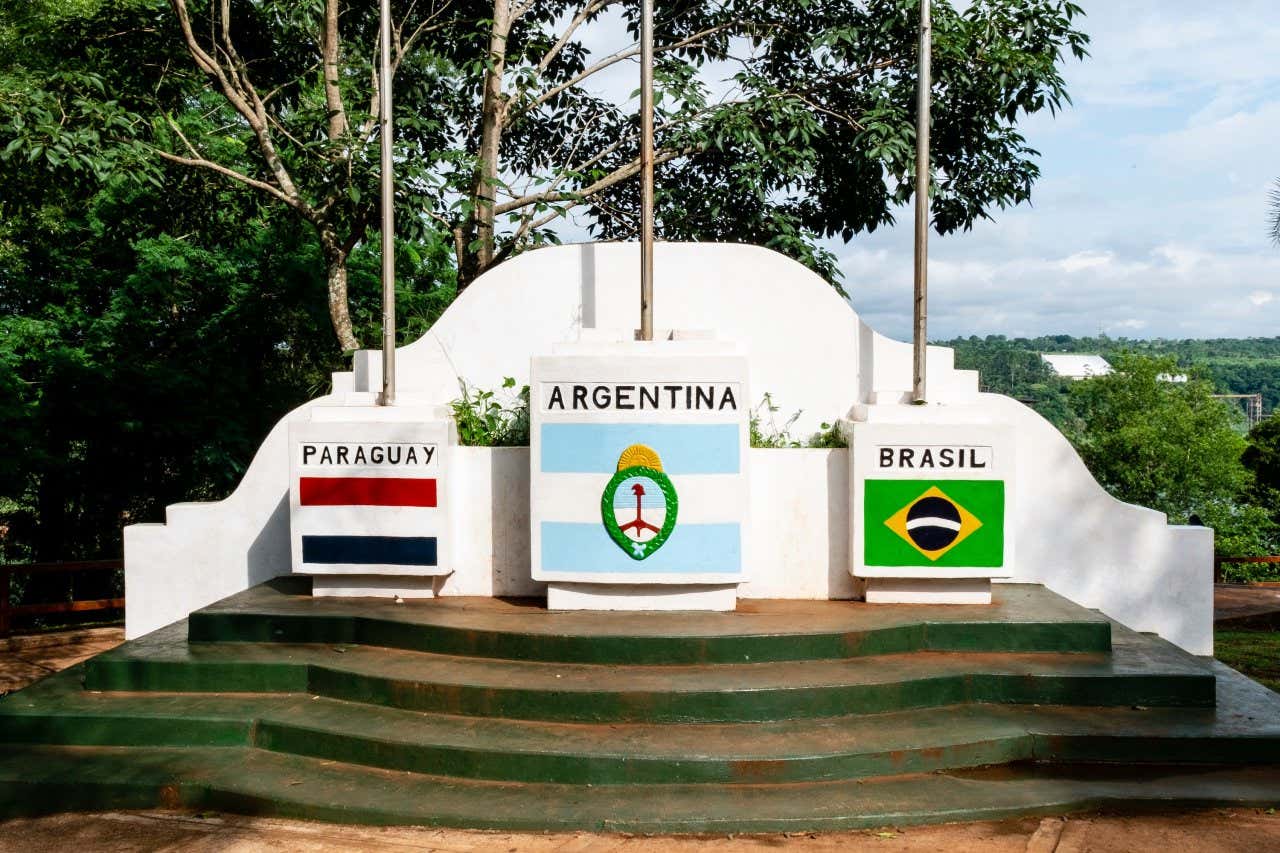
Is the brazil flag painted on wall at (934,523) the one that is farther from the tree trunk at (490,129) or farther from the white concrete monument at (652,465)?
the tree trunk at (490,129)

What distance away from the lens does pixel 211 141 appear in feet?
49.6

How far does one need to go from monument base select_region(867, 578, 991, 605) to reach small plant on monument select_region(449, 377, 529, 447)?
2506mm

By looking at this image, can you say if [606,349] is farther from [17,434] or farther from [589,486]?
[17,434]

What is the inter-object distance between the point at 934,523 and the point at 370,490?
3.56 meters

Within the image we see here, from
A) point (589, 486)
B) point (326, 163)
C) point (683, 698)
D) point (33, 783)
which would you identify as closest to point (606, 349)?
point (589, 486)

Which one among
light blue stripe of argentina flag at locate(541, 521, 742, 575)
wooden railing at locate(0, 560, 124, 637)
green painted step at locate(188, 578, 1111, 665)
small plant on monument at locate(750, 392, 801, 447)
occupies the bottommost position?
wooden railing at locate(0, 560, 124, 637)

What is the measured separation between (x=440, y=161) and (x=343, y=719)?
23.3 ft

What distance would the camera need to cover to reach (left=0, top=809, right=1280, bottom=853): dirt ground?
4629mm

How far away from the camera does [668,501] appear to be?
6543 millimetres

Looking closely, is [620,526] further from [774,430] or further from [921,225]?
[921,225]

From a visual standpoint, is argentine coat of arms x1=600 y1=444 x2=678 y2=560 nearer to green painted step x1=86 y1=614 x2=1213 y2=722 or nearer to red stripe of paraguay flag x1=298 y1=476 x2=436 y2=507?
green painted step x1=86 y1=614 x2=1213 y2=722

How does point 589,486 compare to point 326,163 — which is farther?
point 326,163

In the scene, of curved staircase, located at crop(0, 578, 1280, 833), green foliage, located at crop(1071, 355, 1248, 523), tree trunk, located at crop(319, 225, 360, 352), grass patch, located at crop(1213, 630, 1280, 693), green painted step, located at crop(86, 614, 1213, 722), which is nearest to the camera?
curved staircase, located at crop(0, 578, 1280, 833)

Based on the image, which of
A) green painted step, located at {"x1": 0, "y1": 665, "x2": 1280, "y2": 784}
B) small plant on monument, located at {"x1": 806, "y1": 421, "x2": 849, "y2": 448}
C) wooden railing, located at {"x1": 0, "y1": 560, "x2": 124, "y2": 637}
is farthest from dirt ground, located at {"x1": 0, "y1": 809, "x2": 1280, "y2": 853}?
wooden railing, located at {"x1": 0, "y1": 560, "x2": 124, "y2": 637}
